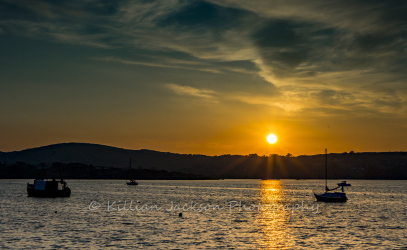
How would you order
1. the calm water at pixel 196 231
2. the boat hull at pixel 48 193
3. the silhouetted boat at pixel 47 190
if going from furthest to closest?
1. the silhouetted boat at pixel 47 190
2. the boat hull at pixel 48 193
3. the calm water at pixel 196 231

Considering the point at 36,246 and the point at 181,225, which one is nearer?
the point at 36,246

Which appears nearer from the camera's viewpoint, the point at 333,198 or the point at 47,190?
the point at 333,198

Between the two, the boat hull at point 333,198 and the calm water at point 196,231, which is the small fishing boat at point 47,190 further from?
the boat hull at point 333,198

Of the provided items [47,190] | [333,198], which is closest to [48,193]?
[47,190]

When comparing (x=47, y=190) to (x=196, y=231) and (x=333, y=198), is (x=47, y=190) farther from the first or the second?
(x=196, y=231)

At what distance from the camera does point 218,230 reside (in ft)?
209

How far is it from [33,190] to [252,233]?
310 ft

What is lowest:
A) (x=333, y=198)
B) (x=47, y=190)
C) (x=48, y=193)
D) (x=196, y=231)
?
(x=196, y=231)

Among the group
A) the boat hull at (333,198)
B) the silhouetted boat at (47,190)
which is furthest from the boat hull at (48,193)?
the boat hull at (333,198)

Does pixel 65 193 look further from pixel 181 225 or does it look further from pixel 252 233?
pixel 252 233

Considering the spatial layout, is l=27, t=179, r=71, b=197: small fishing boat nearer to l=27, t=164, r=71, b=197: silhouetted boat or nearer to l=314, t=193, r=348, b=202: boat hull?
l=27, t=164, r=71, b=197: silhouetted boat

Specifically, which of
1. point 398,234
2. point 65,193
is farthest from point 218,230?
point 65,193

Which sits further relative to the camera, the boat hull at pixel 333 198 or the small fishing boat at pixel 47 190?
the small fishing boat at pixel 47 190

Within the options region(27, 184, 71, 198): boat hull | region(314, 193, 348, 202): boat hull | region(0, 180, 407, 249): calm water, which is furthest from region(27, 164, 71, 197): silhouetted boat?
region(314, 193, 348, 202): boat hull
